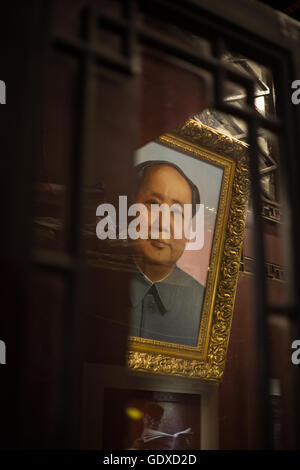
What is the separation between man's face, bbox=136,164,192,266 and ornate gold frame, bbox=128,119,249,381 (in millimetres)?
196

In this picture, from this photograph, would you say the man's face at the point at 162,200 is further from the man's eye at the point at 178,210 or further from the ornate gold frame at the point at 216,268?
the ornate gold frame at the point at 216,268

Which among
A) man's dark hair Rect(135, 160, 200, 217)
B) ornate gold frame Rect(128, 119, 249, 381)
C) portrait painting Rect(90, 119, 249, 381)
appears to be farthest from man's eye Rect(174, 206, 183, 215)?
ornate gold frame Rect(128, 119, 249, 381)

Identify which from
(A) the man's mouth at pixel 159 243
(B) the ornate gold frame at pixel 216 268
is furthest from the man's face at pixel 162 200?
(B) the ornate gold frame at pixel 216 268

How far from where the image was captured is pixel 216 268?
3127mm

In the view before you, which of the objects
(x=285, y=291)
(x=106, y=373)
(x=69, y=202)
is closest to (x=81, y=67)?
(x=69, y=202)

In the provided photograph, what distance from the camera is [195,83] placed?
1.08m

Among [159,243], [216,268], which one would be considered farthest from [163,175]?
[216,268]

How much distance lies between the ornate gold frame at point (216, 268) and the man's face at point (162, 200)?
20 centimetres

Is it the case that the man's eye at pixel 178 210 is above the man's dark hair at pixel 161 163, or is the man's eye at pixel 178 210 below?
below

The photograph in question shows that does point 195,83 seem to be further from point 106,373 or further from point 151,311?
point 151,311

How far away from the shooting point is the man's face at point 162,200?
2.84m

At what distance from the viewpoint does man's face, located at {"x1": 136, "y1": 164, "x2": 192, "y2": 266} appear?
2.84m

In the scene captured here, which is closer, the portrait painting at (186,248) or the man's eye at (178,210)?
the portrait painting at (186,248)

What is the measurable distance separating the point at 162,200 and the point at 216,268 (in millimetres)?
560
